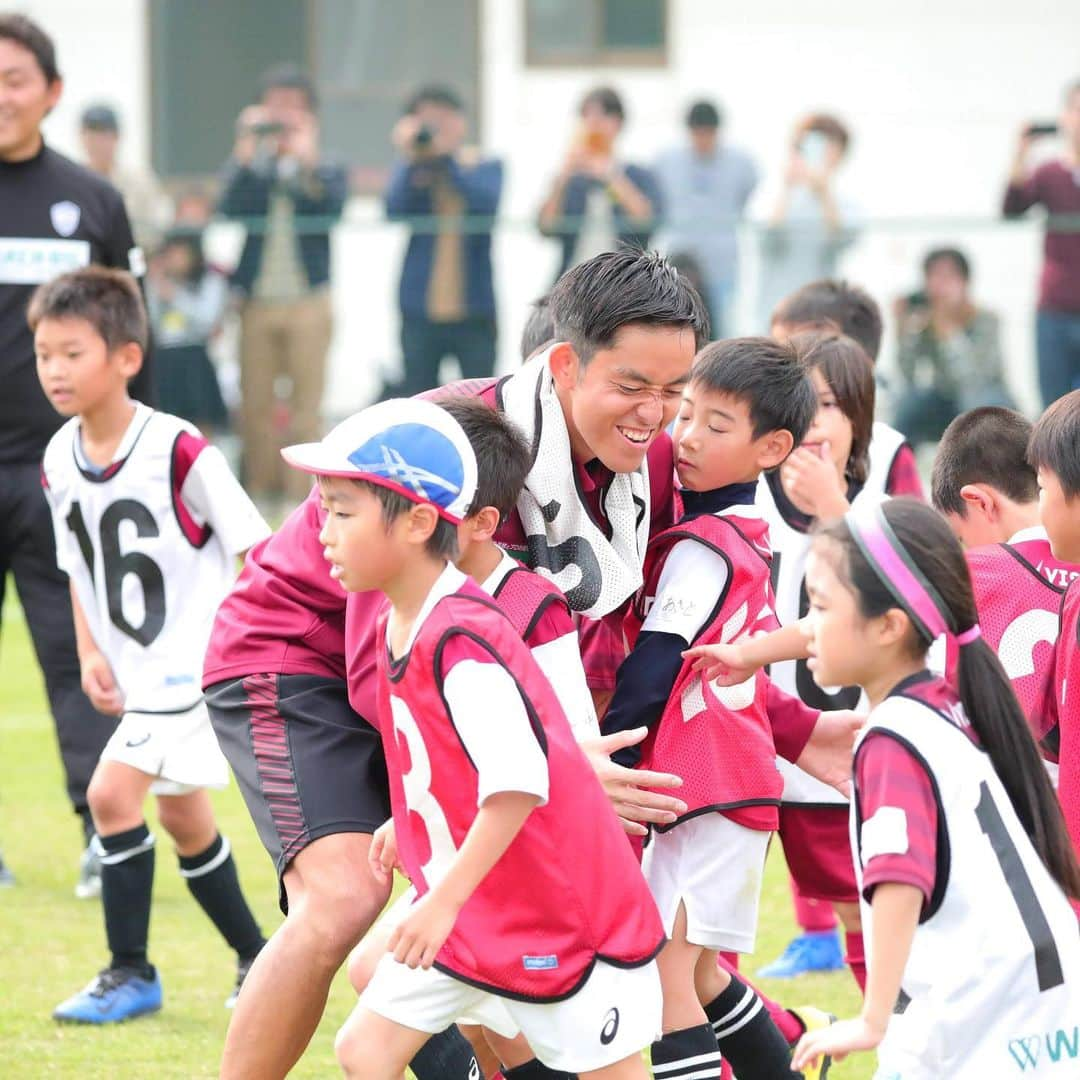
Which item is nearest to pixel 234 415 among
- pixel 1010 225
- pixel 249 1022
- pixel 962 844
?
pixel 1010 225

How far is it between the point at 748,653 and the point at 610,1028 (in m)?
0.69

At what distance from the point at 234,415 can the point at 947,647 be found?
10.6 m

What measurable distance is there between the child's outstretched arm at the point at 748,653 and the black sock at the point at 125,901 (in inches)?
74.3

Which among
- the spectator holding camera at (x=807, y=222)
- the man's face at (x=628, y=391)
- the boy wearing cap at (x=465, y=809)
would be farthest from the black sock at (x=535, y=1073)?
the spectator holding camera at (x=807, y=222)

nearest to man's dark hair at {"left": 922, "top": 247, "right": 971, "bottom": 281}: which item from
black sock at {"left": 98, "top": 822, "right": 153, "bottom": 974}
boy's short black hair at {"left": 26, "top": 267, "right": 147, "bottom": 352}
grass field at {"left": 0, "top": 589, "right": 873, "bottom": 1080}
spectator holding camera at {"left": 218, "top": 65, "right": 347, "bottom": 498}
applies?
spectator holding camera at {"left": 218, "top": 65, "right": 347, "bottom": 498}

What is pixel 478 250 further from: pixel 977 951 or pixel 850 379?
pixel 977 951

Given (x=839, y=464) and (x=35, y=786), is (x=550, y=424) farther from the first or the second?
(x=35, y=786)

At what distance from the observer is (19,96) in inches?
226

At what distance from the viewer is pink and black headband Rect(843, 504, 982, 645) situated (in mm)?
2865

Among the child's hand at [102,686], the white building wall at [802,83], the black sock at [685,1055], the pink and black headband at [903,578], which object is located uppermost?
the white building wall at [802,83]

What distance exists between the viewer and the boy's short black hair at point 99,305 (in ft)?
16.8

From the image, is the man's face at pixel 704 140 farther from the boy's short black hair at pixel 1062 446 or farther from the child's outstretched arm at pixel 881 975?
the child's outstretched arm at pixel 881 975

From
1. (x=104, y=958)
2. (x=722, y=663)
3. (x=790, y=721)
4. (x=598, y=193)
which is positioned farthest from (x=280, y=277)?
(x=722, y=663)

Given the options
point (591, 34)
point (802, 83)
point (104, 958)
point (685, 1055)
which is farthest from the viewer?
point (591, 34)
